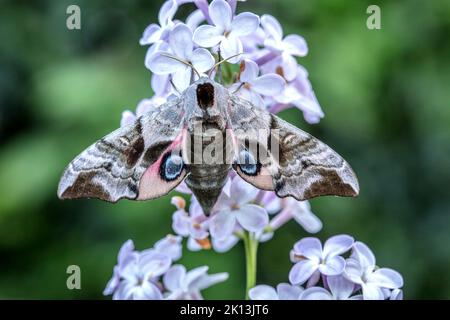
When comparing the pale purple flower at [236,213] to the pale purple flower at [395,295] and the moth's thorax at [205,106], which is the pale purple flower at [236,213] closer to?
the moth's thorax at [205,106]

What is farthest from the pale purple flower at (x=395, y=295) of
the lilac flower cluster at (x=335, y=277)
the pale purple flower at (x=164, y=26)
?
the pale purple flower at (x=164, y=26)

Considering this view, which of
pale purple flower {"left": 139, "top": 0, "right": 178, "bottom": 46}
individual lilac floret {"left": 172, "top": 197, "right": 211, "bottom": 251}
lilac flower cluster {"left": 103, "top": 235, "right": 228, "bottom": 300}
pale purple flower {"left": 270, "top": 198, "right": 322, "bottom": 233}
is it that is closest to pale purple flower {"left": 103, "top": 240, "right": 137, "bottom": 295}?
lilac flower cluster {"left": 103, "top": 235, "right": 228, "bottom": 300}

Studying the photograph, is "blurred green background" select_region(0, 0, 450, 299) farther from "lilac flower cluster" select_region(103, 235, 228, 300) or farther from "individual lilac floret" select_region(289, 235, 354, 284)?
"individual lilac floret" select_region(289, 235, 354, 284)

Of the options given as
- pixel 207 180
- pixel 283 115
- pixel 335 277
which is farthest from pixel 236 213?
pixel 283 115

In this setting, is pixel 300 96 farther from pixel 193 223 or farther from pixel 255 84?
pixel 193 223
